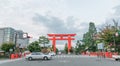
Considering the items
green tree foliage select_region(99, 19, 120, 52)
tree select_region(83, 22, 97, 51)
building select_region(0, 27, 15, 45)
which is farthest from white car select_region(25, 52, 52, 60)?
building select_region(0, 27, 15, 45)

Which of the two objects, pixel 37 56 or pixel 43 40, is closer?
pixel 37 56

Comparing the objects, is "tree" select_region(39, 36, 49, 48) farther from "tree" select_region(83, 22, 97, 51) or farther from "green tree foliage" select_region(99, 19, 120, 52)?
"green tree foliage" select_region(99, 19, 120, 52)

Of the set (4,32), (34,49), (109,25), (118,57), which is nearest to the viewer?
(118,57)

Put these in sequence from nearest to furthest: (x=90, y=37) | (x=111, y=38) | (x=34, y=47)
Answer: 1. (x=111, y=38)
2. (x=34, y=47)
3. (x=90, y=37)

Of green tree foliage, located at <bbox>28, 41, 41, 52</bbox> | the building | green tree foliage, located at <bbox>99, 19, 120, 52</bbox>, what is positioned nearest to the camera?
green tree foliage, located at <bbox>99, 19, 120, 52</bbox>

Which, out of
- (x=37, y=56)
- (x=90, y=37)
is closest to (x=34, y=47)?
(x=90, y=37)

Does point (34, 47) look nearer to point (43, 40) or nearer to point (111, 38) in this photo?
point (43, 40)

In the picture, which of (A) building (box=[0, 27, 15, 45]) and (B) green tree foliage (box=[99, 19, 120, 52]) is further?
(A) building (box=[0, 27, 15, 45])

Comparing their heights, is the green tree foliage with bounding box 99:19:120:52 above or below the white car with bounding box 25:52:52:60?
above

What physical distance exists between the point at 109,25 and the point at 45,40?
1733 inches

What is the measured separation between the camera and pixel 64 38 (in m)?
111

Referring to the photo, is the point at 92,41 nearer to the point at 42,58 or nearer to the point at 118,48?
the point at 118,48

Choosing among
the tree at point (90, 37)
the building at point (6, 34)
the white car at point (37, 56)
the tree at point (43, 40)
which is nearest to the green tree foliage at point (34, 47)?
the tree at point (43, 40)

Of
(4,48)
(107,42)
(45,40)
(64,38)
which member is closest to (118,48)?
(107,42)
